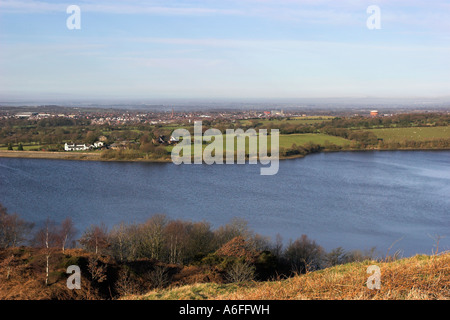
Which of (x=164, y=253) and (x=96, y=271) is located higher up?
(x=96, y=271)

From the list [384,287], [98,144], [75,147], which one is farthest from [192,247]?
[75,147]

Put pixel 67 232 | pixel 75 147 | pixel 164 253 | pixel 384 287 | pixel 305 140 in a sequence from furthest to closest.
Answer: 1. pixel 305 140
2. pixel 75 147
3. pixel 67 232
4. pixel 164 253
5. pixel 384 287

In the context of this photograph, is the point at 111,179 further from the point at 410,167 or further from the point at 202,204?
Result: the point at 410,167

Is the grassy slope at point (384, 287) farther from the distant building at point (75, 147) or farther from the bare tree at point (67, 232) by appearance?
the distant building at point (75, 147)

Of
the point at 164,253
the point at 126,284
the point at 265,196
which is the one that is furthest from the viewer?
the point at 265,196

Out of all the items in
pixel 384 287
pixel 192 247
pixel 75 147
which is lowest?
pixel 192 247

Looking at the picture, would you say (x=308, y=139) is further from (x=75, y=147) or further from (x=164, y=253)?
(x=164, y=253)

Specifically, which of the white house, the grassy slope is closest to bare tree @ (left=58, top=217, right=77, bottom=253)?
the grassy slope
